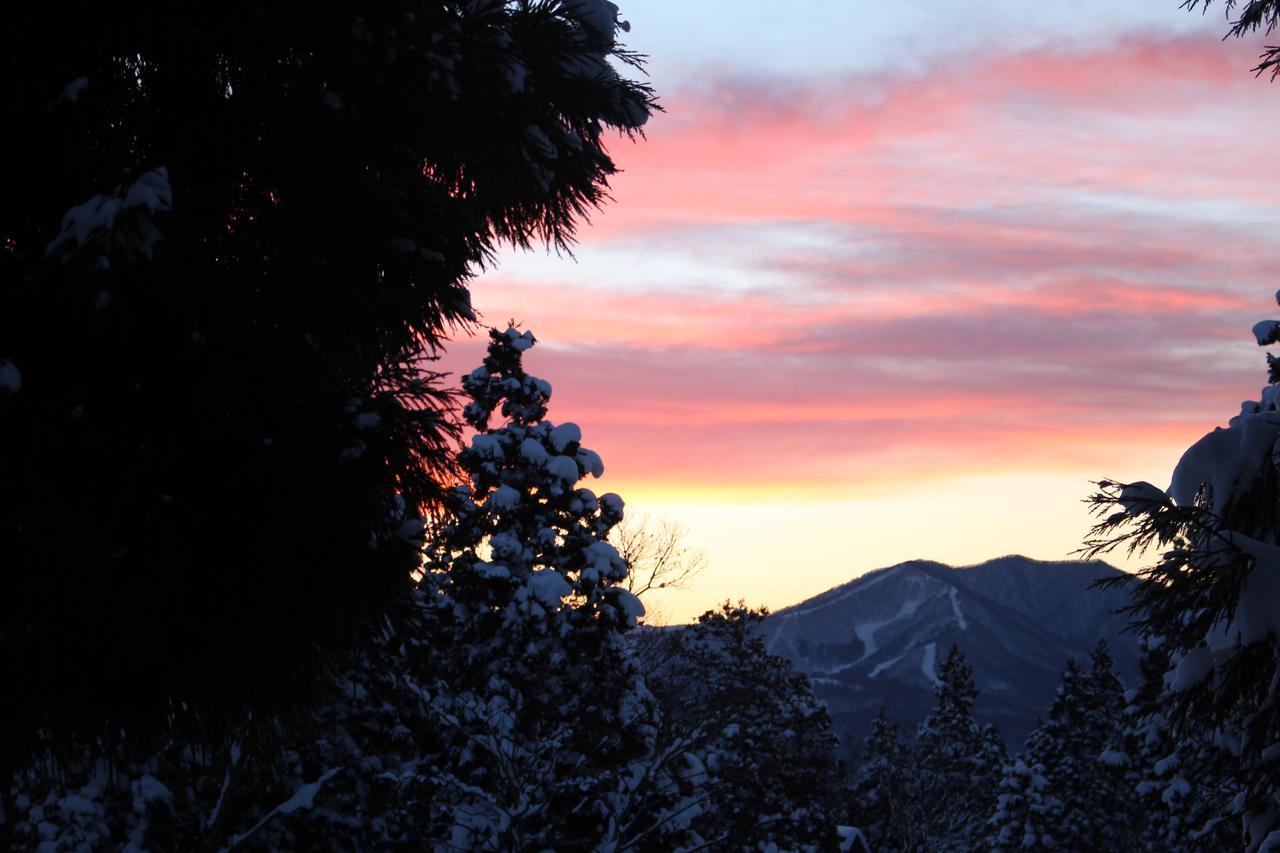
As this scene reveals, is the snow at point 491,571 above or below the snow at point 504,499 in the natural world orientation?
below

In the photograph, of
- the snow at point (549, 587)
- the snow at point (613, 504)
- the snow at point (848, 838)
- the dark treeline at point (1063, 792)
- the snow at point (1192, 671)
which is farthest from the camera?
the dark treeline at point (1063, 792)

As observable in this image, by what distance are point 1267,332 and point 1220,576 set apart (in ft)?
18.7

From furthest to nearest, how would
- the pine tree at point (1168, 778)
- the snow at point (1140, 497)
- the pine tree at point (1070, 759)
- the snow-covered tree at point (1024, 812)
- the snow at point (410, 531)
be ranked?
the pine tree at point (1070, 759) → the snow-covered tree at point (1024, 812) → the pine tree at point (1168, 778) → the snow at point (1140, 497) → the snow at point (410, 531)

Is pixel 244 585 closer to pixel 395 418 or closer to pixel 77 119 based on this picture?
pixel 395 418

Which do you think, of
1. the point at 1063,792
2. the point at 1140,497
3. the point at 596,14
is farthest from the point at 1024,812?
the point at 596,14

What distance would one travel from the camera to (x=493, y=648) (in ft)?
61.4

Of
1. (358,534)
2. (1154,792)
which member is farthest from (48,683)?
(1154,792)

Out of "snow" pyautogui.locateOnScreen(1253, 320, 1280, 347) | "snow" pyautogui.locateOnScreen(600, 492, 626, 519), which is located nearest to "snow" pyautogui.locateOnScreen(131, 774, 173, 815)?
"snow" pyautogui.locateOnScreen(600, 492, 626, 519)

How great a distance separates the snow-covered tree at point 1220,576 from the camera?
6.21 m

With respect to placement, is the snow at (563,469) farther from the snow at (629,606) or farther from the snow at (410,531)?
the snow at (410,531)

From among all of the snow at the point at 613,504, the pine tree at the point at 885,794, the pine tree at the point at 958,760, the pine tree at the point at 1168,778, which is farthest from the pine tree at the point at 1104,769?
the snow at the point at 613,504

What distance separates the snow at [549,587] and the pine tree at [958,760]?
33901mm

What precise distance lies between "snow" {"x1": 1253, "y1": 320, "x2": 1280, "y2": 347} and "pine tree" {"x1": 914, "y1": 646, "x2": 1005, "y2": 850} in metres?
39.8

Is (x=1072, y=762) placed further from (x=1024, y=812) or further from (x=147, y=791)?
(x=147, y=791)
